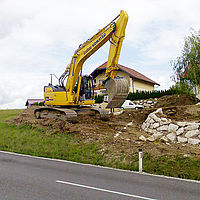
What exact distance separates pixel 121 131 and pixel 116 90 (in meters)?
2.60

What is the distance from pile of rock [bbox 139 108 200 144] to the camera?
13555mm

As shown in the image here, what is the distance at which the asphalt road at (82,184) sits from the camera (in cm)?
661

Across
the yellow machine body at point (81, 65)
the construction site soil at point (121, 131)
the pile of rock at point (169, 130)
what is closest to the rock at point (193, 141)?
the pile of rock at point (169, 130)

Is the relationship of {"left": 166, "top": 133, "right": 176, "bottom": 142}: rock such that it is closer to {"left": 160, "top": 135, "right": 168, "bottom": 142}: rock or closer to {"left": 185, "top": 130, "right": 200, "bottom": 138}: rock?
{"left": 160, "top": 135, "right": 168, "bottom": 142}: rock

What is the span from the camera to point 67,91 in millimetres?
18422

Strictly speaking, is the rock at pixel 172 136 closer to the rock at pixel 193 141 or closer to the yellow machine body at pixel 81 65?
the rock at pixel 193 141

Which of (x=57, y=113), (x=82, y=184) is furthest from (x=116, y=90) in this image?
(x=82, y=184)

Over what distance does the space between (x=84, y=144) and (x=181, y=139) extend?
16.8 feet

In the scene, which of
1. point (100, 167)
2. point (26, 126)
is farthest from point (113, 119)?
point (100, 167)

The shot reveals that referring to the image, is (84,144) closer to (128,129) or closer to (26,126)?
(128,129)

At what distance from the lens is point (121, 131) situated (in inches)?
615

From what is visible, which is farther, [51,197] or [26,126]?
[26,126]

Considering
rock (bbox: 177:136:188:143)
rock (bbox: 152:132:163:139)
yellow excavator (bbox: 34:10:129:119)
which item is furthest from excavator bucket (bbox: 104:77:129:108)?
rock (bbox: 177:136:188:143)

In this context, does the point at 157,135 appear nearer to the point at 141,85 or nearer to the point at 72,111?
the point at 72,111
